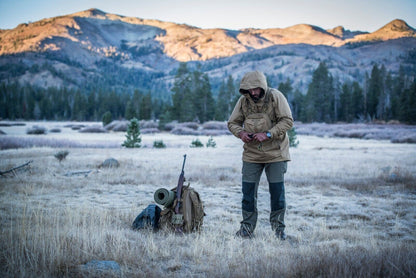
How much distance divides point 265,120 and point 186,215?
77.6 inches

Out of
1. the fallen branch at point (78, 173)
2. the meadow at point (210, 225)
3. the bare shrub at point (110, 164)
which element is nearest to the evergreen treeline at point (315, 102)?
the bare shrub at point (110, 164)

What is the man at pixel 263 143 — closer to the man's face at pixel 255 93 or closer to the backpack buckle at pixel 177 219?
the man's face at pixel 255 93

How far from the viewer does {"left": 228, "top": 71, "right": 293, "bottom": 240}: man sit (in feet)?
14.7

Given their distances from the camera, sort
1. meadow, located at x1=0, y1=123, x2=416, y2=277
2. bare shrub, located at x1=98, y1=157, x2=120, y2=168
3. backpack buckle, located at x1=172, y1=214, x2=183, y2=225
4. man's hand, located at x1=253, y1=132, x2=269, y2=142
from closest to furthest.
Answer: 1. meadow, located at x1=0, y1=123, x2=416, y2=277
2. man's hand, located at x1=253, y1=132, x2=269, y2=142
3. backpack buckle, located at x1=172, y1=214, x2=183, y2=225
4. bare shrub, located at x1=98, y1=157, x2=120, y2=168

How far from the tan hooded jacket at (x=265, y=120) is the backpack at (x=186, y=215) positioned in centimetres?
110

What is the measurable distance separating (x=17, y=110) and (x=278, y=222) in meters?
101

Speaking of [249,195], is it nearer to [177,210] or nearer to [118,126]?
[177,210]

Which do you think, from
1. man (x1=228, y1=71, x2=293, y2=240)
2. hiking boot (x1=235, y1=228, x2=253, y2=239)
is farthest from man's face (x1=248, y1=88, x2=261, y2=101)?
hiking boot (x1=235, y1=228, x2=253, y2=239)

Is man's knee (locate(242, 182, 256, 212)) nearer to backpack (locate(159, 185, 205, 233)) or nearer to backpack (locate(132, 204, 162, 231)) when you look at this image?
backpack (locate(159, 185, 205, 233))

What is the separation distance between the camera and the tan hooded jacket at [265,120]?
4.47 metres

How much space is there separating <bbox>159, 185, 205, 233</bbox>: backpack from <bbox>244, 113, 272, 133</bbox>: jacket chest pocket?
4.83ft

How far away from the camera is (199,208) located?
489 cm

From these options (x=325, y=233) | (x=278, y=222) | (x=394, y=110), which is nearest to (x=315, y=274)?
(x=278, y=222)

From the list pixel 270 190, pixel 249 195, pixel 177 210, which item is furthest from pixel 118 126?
pixel 270 190
